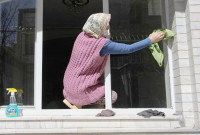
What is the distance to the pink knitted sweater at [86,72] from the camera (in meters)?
2.32

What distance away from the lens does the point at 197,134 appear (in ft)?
6.66

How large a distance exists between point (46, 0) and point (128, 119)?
4.61ft

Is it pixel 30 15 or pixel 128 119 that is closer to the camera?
pixel 128 119

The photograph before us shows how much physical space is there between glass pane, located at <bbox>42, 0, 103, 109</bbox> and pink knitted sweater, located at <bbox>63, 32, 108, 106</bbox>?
164 mm

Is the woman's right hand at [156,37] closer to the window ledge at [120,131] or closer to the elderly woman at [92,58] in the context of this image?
the elderly woman at [92,58]

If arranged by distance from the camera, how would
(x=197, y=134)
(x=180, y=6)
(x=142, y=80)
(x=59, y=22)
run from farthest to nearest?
(x=59, y=22) → (x=142, y=80) → (x=180, y=6) → (x=197, y=134)

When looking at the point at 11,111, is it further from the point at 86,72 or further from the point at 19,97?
the point at 86,72

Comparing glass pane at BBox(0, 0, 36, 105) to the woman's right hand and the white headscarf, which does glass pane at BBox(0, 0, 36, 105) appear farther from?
the woman's right hand

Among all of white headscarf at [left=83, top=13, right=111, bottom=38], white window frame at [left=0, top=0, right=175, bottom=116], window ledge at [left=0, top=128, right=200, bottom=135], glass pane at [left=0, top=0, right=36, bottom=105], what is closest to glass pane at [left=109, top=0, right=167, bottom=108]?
white window frame at [left=0, top=0, right=175, bottom=116]

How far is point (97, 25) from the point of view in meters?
2.33

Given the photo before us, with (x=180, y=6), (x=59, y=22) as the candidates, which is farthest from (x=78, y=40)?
(x=180, y=6)

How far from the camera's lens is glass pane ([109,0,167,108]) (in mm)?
2424

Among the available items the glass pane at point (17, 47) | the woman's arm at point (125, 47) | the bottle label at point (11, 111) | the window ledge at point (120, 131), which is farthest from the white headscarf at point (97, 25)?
the bottle label at point (11, 111)

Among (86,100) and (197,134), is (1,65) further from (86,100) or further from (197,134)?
(197,134)
